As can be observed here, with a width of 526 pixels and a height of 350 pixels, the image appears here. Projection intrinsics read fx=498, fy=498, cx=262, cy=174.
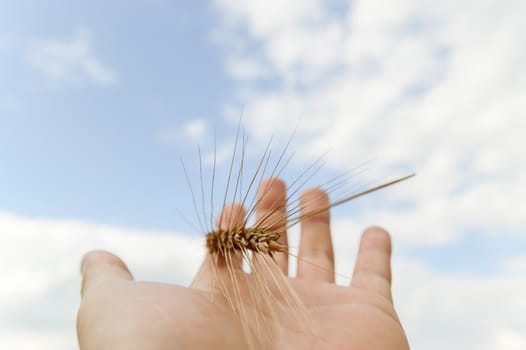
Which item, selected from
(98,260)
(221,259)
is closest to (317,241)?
(221,259)

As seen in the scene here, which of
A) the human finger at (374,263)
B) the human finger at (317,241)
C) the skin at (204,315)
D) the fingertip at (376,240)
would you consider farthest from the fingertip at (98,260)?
the fingertip at (376,240)

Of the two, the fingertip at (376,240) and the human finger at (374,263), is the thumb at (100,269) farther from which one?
the fingertip at (376,240)

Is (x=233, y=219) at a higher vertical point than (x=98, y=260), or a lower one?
higher

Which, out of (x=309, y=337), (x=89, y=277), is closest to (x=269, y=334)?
(x=309, y=337)

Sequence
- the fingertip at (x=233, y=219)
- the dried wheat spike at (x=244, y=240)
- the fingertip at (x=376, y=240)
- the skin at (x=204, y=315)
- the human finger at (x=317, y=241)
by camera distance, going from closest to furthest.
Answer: the skin at (x=204, y=315)
the dried wheat spike at (x=244, y=240)
the fingertip at (x=233, y=219)
the fingertip at (x=376, y=240)
the human finger at (x=317, y=241)

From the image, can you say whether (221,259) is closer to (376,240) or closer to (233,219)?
(233,219)

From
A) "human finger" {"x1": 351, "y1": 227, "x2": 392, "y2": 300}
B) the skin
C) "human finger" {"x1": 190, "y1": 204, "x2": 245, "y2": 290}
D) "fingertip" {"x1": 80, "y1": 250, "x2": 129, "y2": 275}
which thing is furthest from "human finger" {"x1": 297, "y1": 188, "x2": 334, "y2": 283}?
"fingertip" {"x1": 80, "y1": 250, "x2": 129, "y2": 275}

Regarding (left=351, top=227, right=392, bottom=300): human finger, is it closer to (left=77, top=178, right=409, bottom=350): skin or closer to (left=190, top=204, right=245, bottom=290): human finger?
(left=77, top=178, right=409, bottom=350): skin

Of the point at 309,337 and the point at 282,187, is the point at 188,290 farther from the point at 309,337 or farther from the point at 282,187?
the point at 282,187
